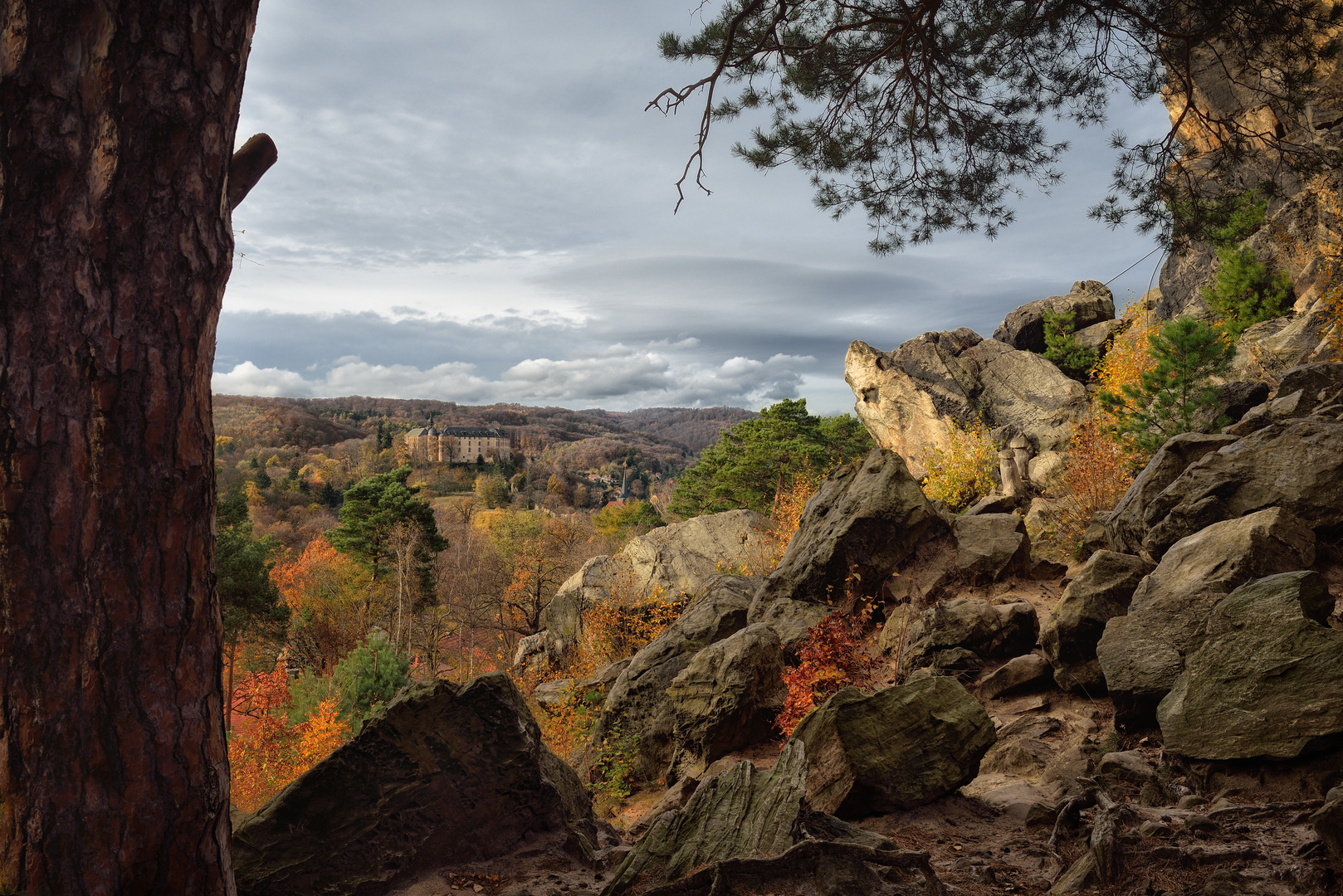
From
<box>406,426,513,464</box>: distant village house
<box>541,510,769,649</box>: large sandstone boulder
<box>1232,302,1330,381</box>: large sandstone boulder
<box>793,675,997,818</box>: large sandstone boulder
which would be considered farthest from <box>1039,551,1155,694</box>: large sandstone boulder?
<box>406,426,513,464</box>: distant village house

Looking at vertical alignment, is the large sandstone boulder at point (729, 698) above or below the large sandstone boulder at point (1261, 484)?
below

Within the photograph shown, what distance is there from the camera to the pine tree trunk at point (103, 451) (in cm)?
242

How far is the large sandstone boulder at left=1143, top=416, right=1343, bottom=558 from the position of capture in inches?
257

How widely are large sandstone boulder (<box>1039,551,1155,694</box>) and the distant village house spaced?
93.8 metres

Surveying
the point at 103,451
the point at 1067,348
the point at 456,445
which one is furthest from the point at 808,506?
the point at 456,445

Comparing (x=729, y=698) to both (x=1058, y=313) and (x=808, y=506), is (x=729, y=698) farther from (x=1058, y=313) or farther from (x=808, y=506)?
(x=1058, y=313)

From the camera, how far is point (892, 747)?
5.37 m

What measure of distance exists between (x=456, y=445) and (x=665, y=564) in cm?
8836

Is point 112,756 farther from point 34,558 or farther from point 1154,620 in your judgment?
point 1154,620

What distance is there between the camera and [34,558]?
7.93ft

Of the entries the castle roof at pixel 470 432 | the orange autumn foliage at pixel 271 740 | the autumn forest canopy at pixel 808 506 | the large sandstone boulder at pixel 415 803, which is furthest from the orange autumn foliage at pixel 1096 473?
the castle roof at pixel 470 432

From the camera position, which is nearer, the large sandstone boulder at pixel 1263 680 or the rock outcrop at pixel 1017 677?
the large sandstone boulder at pixel 1263 680

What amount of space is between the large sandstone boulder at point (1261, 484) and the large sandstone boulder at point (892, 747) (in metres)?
3.74

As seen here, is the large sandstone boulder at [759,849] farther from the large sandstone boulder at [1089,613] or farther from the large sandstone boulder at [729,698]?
the large sandstone boulder at [729,698]
